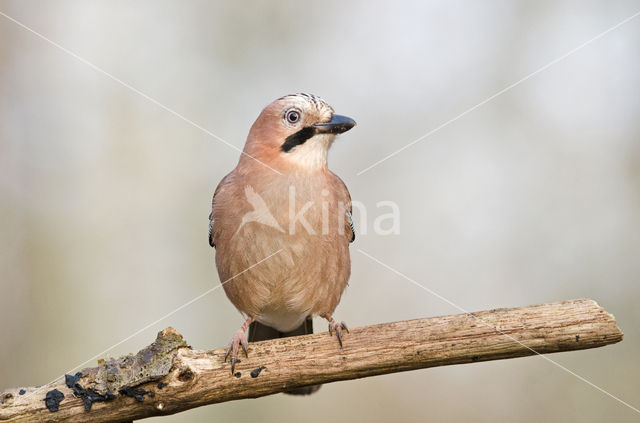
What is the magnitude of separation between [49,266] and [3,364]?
1.38 m

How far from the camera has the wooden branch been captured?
12.6 feet

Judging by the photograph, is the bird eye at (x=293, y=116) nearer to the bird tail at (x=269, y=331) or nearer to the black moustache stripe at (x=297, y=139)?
the black moustache stripe at (x=297, y=139)

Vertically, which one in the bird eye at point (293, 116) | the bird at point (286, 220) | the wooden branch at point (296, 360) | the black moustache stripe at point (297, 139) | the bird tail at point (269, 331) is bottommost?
the wooden branch at point (296, 360)

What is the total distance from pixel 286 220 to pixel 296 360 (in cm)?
121

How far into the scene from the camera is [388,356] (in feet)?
13.5

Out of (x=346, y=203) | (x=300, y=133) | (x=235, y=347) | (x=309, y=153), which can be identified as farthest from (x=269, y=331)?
(x=300, y=133)

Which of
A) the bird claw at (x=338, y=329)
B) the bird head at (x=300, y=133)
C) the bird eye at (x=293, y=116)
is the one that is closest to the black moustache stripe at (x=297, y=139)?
the bird head at (x=300, y=133)

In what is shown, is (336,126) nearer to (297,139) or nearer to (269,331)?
(297,139)

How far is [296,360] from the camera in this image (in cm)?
420

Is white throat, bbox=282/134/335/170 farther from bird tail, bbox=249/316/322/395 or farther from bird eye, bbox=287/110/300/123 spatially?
bird tail, bbox=249/316/322/395

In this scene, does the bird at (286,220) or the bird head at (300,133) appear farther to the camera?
the bird head at (300,133)

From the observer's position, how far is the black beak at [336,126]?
16.9ft

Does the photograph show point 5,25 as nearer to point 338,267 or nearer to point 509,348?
point 338,267

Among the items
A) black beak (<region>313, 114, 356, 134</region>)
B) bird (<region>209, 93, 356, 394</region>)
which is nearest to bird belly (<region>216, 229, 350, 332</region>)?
bird (<region>209, 93, 356, 394</region>)
